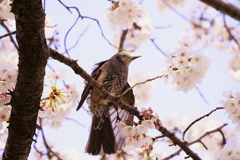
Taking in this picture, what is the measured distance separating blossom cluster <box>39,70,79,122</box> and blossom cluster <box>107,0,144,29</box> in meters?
0.84

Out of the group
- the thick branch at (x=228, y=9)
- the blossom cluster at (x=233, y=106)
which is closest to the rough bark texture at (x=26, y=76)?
the thick branch at (x=228, y=9)

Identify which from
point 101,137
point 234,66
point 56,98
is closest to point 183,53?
point 56,98

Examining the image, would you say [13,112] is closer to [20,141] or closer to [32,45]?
[20,141]

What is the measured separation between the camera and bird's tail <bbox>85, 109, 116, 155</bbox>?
122 inches

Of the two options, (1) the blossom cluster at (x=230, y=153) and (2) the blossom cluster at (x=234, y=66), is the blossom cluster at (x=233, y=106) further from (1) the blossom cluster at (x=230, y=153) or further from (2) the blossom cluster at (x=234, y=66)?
(2) the blossom cluster at (x=234, y=66)

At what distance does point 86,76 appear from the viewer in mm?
2012

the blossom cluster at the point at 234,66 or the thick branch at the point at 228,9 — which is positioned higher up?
the blossom cluster at the point at 234,66

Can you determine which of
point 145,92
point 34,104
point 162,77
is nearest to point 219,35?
point 145,92

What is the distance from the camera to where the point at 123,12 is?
284cm

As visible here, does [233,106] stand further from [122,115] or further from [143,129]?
[122,115]

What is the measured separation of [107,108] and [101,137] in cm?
35

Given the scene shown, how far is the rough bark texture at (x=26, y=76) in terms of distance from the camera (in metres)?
1.62

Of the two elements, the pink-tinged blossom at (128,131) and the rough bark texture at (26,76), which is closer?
the rough bark texture at (26,76)

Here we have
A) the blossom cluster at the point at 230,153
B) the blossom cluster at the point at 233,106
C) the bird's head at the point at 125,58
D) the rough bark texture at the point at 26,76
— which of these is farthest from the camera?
the bird's head at the point at 125,58
